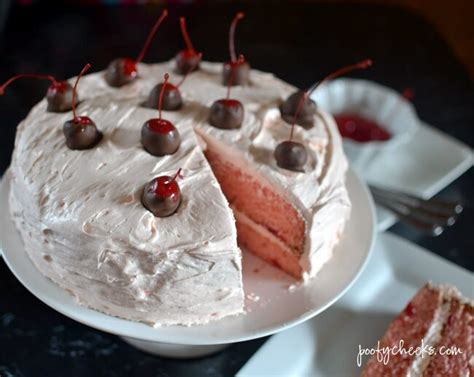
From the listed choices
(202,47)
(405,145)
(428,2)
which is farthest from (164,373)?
(428,2)

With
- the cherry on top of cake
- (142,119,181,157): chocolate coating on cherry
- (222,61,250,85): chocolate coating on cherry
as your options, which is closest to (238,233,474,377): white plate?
the cherry on top of cake

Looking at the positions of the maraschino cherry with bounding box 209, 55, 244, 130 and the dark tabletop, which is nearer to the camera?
the maraschino cherry with bounding box 209, 55, 244, 130

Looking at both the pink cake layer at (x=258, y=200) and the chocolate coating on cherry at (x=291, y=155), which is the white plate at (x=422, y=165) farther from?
the chocolate coating on cherry at (x=291, y=155)

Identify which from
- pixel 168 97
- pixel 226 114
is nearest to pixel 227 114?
pixel 226 114

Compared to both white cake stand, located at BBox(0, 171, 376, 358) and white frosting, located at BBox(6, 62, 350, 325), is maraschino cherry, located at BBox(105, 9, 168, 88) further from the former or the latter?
white cake stand, located at BBox(0, 171, 376, 358)

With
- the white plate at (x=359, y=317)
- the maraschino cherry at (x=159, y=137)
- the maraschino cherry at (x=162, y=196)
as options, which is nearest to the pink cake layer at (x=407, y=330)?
the white plate at (x=359, y=317)

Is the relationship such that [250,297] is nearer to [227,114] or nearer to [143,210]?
[143,210]
